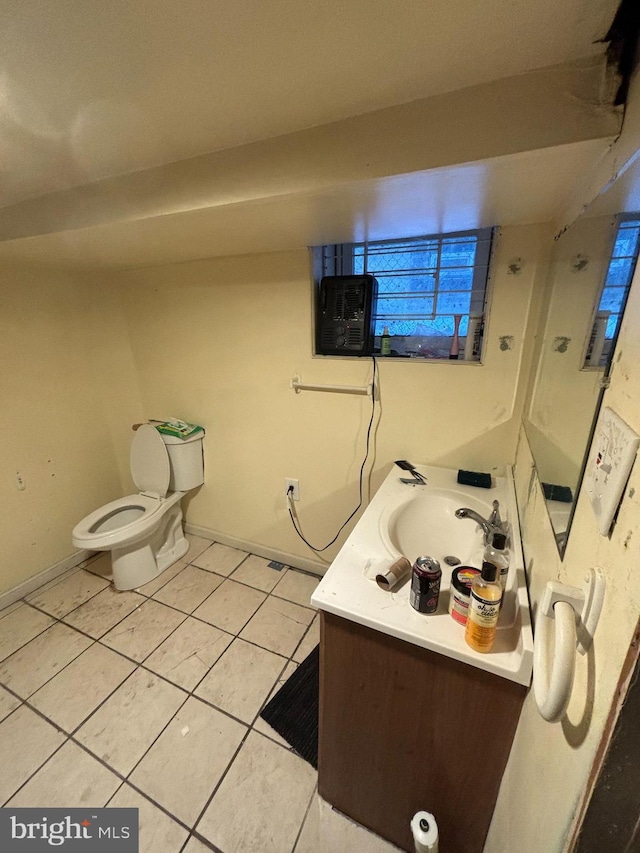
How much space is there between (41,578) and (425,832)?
2148 millimetres

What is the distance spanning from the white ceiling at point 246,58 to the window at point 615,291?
0.32 metres

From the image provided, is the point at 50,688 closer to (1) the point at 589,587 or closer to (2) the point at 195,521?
(2) the point at 195,521

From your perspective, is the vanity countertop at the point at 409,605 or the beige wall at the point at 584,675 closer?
the beige wall at the point at 584,675

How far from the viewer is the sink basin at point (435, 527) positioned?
1.10 m

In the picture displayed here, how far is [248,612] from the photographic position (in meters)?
1.71

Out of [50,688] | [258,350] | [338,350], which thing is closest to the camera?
[50,688]

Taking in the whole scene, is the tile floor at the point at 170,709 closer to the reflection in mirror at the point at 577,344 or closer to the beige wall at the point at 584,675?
the beige wall at the point at 584,675

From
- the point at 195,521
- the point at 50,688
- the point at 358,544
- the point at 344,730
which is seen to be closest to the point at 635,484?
the point at 358,544

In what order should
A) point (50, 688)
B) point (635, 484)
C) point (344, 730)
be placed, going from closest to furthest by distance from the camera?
point (635, 484)
point (344, 730)
point (50, 688)

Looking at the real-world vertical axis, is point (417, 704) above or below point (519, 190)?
below

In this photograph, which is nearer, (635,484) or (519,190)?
(635,484)

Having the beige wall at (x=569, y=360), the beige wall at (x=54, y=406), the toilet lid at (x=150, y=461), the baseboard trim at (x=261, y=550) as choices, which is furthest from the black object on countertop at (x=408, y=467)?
the beige wall at (x=54, y=406)

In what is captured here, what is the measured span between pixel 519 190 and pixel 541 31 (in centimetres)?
34

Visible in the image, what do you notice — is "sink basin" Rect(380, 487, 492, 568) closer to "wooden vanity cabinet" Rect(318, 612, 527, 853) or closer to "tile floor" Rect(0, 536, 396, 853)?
"wooden vanity cabinet" Rect(318, 612, 527, 853)
